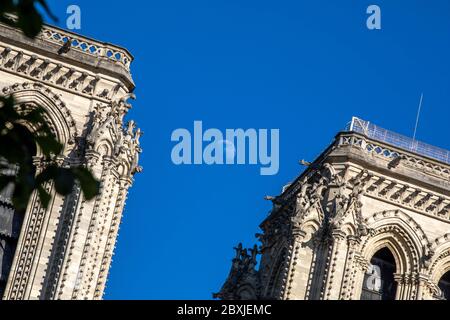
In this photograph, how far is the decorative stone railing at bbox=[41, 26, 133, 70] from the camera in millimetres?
37312

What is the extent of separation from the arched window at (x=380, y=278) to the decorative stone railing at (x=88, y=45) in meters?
9.13

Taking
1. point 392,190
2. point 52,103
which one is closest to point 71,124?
point 52,103

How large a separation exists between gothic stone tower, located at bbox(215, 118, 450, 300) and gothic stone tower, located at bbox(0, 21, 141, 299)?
18.3ft

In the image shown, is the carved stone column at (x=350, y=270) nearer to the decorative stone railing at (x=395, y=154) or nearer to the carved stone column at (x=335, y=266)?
the carved stone column at (x=335, y=266)

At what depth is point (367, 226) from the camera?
1495 inches

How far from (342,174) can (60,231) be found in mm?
8842

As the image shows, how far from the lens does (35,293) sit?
34031 millimetres

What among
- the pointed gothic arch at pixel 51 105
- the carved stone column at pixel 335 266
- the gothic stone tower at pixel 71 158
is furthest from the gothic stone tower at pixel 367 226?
the pointed gothic arch at pixel 51 105

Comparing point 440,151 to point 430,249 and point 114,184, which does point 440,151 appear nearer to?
point 430,249

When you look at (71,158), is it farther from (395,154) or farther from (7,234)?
(395,154)

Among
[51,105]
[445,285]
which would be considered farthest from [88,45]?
[445,285]

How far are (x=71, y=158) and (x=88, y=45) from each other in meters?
3.92

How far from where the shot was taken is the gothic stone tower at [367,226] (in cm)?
3731
